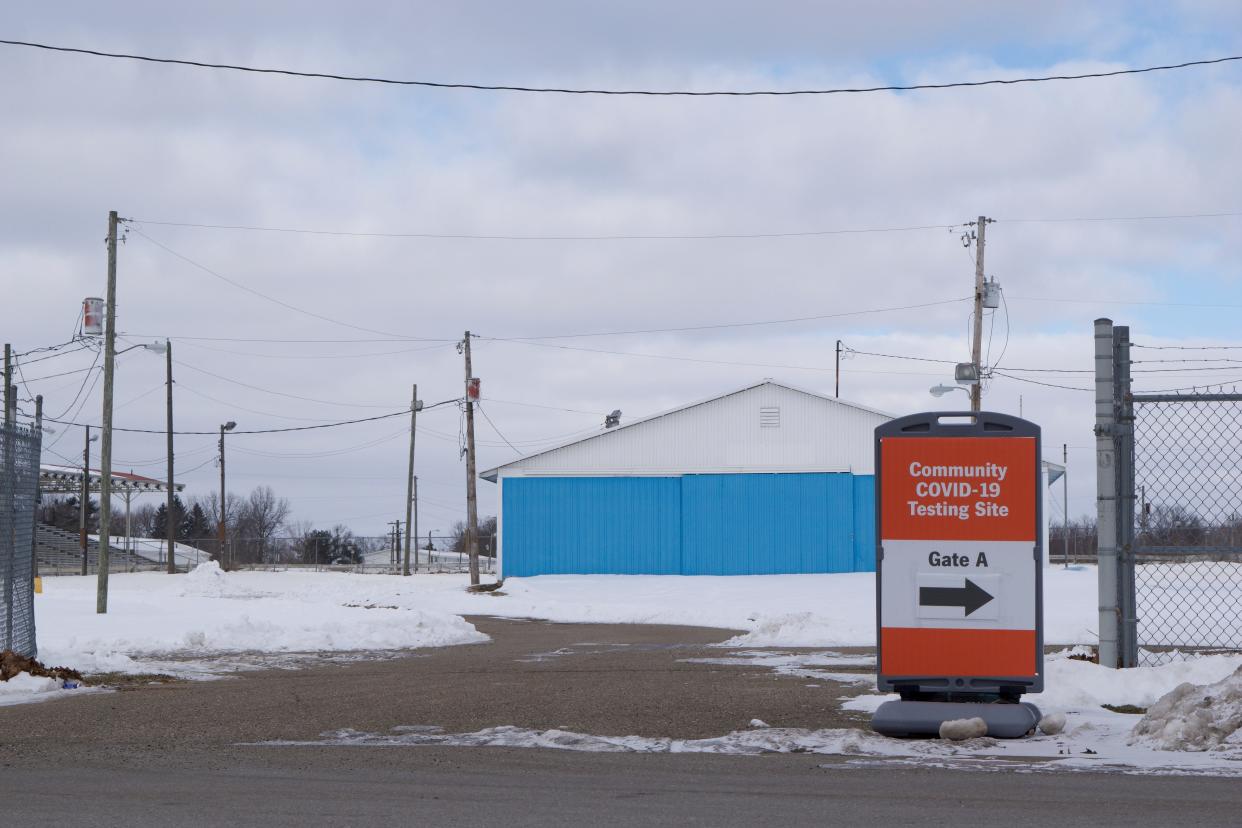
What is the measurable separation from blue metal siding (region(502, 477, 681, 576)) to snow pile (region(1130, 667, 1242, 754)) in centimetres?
3639

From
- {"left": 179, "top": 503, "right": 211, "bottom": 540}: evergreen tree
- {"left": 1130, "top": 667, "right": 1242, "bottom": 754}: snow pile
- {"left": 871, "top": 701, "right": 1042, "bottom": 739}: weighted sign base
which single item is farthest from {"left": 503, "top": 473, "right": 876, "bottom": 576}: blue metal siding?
{"left": 179, "top": 503, "right": 211, "bottom": 540}: evergreen tree

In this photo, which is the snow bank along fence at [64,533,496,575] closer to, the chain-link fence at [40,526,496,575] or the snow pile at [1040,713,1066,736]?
the chain-link fence at [40,526,496,575]

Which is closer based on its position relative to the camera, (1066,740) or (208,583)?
(1066,740)

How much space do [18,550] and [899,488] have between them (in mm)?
9276

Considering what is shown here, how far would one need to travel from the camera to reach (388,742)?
9.34m

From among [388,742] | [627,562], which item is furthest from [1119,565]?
[627,562]

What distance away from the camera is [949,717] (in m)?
9.12

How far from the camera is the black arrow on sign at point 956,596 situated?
373 inches

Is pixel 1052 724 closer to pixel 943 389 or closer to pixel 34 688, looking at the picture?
pixel 34 688

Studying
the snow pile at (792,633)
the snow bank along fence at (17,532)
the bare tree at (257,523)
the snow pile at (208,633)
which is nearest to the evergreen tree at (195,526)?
the bare tree at (257,523)

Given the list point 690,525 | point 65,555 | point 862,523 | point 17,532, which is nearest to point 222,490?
point 65,555

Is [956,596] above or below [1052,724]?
above

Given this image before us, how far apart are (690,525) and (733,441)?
10.4 ft

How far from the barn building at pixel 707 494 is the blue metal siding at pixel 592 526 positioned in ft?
0.11
